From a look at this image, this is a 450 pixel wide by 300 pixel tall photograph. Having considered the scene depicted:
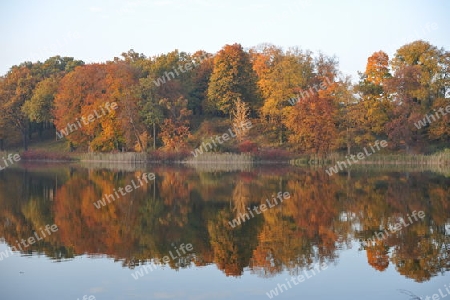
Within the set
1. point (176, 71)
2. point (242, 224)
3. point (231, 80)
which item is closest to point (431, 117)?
point (231, 80)

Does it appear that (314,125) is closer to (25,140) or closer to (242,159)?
(242,159)

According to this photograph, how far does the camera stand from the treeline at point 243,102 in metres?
55.4

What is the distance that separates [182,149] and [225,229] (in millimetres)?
42307

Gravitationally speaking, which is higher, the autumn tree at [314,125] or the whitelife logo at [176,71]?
the whitelife logo at [176,71]

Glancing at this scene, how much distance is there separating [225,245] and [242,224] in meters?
3.43

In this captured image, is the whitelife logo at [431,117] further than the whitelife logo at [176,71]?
No

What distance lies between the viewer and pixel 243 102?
63625 mm

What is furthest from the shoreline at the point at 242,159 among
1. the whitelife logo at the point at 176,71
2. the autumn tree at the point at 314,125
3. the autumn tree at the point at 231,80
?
the autumn tree at the point at 231,80

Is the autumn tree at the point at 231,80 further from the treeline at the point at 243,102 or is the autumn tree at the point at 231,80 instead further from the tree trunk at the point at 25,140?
A: the tree trunk at the point at 25,140

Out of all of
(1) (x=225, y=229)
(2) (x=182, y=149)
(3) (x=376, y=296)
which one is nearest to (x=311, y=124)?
(2) (x=182, y=149)

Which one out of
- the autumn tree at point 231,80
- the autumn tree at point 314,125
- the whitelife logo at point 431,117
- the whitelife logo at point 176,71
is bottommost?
the whitelife logo at point 431,117

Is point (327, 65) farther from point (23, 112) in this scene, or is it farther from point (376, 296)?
point (376, 296)

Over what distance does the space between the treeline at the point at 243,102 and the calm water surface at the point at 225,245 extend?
28.5 m

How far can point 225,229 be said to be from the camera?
57.5 feet
